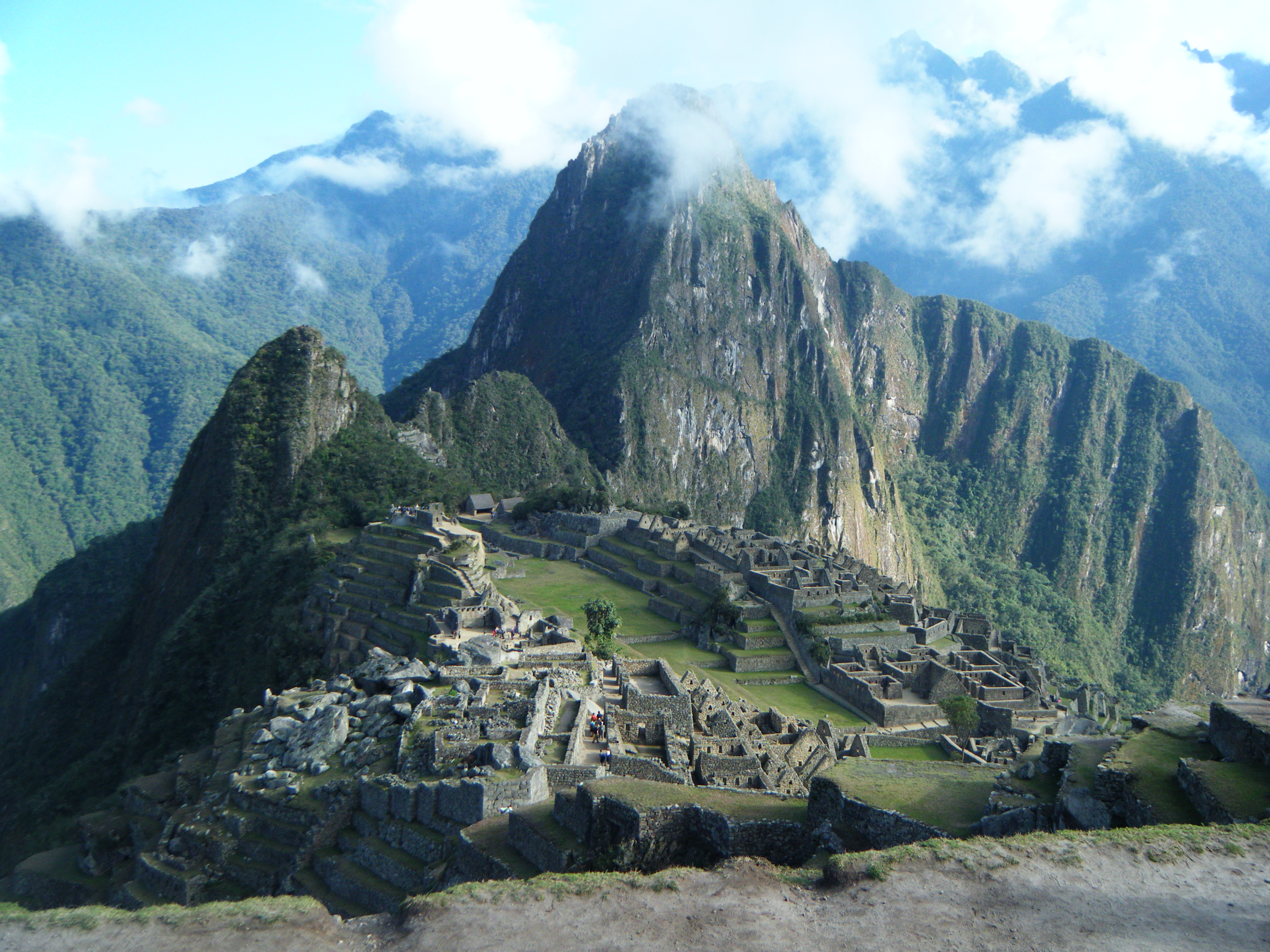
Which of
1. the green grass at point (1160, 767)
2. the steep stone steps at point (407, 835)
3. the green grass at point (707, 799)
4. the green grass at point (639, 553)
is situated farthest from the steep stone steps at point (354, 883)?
the green grass at point (639, 553)

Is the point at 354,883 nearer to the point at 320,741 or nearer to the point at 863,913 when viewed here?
the point at 320,741

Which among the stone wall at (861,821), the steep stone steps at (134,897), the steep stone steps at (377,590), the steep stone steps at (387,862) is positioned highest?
the steep stone steps at (377,590)

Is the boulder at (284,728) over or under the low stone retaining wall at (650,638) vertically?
under

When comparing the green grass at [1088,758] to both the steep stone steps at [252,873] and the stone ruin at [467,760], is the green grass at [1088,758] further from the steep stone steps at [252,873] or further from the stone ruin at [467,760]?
the steep stone steps at [252,873]

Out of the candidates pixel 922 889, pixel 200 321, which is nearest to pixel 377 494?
pixel 922 889

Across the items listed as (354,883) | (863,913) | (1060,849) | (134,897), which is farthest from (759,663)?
(863,913)

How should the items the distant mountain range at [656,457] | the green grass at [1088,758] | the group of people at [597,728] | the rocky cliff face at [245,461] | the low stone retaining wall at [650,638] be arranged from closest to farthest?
1. the green grass at [1088,758]
2. the group of people at [597,728]
3. the low stone retaining wall at [650,638]
4. the distant mountain range at [656,457]
5. the rocky cliff face at [245,461]
